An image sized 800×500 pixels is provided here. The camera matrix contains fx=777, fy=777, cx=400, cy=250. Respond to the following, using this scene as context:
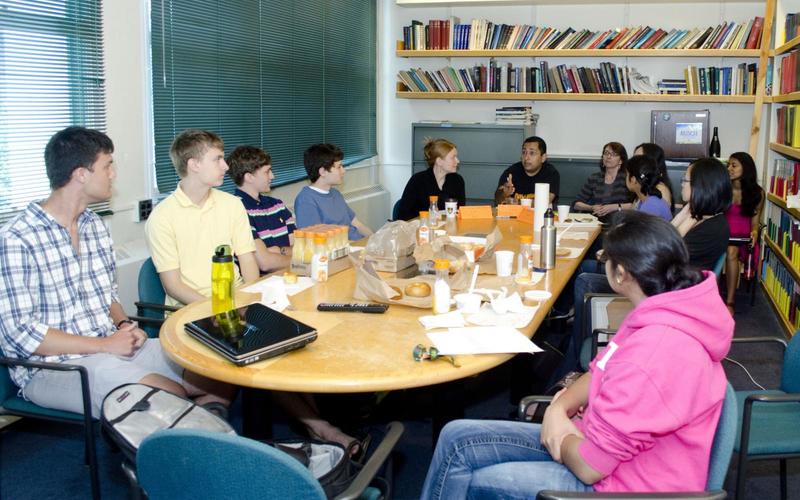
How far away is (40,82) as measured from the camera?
3451mm

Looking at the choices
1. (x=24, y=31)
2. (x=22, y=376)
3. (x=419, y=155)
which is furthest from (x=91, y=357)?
(x=419, y=155)

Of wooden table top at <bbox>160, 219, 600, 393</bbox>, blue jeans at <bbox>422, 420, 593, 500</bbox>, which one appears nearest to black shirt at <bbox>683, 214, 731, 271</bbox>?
wooden table top at <bbox>160, 219, 600, 393</bbox>

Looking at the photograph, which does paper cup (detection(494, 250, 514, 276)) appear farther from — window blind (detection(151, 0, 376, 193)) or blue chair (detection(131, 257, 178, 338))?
window blind (detection(151, 0, 376, 193))

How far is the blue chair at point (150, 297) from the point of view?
3.03 metres

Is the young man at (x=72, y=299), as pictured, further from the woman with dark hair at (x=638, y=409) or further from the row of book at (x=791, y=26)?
the row of book at (x=791, y=26)

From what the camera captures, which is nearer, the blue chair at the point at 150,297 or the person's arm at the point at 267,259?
the blue chair at the point at 150,297

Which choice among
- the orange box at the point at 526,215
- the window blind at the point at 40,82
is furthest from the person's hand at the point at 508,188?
A: the window blind at the point at 40,82

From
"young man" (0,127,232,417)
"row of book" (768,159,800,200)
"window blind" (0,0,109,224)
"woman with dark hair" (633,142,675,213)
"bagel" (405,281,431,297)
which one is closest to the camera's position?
Result: "young man" (0,127,232,417)

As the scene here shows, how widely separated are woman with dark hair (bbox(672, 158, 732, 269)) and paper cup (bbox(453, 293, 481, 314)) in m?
1.38

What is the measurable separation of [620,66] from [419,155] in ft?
6.62

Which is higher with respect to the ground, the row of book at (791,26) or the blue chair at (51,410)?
the row of book at (791,26)

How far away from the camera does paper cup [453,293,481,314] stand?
2.54 meters

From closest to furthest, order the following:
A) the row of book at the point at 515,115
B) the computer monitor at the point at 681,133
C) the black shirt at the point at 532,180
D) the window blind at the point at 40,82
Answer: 1. the window blind at the point at 40,82
2. the black shirt at the point at 532,180
3. the computer monitor at the point at 681,133
4. the row of book at the point at 515,115

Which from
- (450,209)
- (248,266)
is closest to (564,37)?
(450,209)
